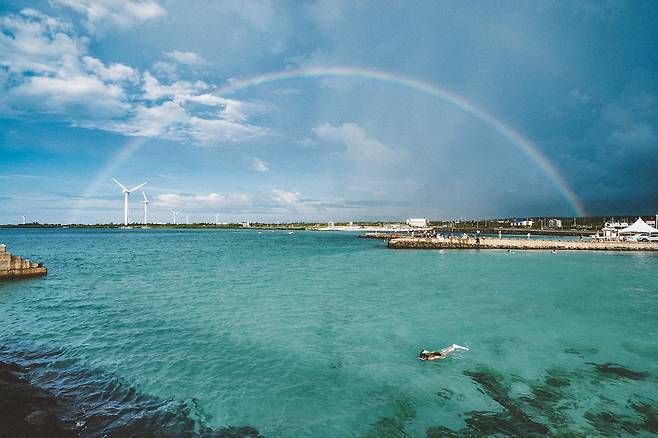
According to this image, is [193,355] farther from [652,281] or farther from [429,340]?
[652,281]

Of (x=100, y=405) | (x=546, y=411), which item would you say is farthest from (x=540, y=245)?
(x=100, y=405)

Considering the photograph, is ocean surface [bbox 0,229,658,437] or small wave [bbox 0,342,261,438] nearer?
small wave [bbox 0,342,261,438]

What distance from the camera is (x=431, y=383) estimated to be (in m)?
11.6

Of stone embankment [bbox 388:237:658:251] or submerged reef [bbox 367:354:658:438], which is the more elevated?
stone embankment [bbox 388:237:658:251]

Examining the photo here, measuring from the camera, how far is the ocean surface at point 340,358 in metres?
9.41

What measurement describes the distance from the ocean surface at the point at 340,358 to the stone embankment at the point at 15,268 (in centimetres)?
663

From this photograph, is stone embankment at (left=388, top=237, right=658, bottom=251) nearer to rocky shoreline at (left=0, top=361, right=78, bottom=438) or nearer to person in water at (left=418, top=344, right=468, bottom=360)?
person in water at (left=418, top=344, right=468, bottom=360)

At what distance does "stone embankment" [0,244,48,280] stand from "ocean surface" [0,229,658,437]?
6632 millimetres

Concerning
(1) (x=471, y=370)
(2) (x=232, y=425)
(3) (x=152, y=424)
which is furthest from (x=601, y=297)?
(3) (x=152, y=424)

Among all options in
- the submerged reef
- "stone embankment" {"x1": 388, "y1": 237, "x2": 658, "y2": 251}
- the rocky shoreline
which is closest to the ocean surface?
the submerged reef

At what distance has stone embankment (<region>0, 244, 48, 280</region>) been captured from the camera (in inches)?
1345

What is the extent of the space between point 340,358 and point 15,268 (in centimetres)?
3650

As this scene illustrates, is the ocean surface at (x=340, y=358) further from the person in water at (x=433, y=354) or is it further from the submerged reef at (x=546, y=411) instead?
the person in water at (x=433, y=354)

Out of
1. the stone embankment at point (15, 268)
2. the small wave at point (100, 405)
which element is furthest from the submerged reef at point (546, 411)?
the stone embankment at point (15, 268)
